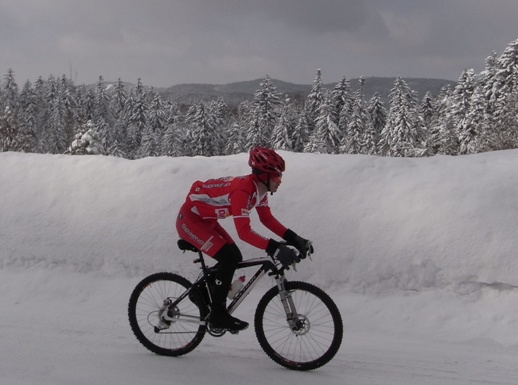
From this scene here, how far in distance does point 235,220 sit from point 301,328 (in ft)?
4.33

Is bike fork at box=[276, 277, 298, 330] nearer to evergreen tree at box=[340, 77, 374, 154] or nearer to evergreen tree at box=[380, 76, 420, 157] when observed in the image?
evergreen tree at box=[380, 76, 420, 157]

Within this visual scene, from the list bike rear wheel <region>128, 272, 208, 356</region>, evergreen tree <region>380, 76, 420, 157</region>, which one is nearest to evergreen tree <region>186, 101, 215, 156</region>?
evergreen tree <region>380, 76, 420, 157</region>

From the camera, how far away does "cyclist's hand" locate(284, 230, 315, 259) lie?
4331mm

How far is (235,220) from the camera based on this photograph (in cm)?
423

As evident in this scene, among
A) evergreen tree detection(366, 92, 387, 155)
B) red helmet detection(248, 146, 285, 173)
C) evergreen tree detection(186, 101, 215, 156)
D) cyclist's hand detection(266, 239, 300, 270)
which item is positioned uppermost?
evergreen tree detection(366, 92, 387, 155)

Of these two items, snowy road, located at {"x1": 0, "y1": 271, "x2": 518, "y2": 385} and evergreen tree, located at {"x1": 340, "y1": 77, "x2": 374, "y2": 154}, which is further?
evergreen tree, located at {"x1": 340, "y1": 77, "x2": 374, "y2": 154}

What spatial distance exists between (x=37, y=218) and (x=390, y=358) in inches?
252

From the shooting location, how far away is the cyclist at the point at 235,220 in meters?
4.26

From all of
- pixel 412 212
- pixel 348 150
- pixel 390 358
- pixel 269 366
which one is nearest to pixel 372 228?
pixel 412 212

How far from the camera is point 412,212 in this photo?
720 cm

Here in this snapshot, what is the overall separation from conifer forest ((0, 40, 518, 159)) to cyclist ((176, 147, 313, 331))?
811 inches

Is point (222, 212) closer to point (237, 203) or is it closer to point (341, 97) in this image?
point (237, 203)

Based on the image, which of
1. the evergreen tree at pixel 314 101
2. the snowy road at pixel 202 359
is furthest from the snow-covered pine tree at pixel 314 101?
the snowy road at pixel 202 359

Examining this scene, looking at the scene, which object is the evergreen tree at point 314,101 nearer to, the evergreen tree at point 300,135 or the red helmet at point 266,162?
the evergreen tree at point 300,135
